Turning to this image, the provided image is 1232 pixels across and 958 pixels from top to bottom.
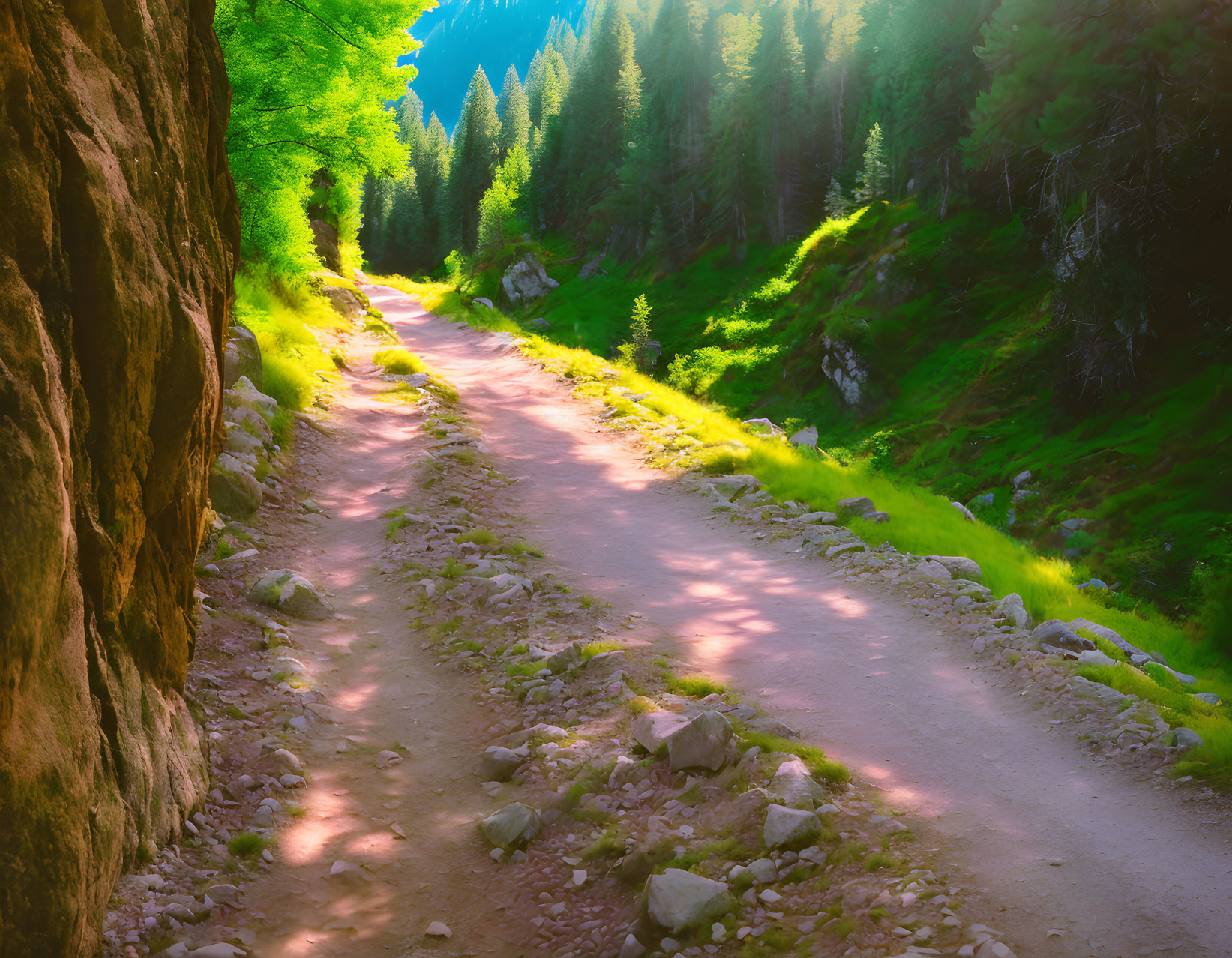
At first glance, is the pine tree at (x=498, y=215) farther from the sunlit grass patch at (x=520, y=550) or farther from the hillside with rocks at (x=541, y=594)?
the sunlit grass patch at (x=520, y=550)

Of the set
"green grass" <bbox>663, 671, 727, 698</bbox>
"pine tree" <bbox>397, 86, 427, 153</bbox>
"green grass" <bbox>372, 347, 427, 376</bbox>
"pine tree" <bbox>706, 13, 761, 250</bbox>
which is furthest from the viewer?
"pine tree" <bbox>397, 86, 427, 153</bbox>

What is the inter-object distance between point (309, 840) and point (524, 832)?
1.22 meters

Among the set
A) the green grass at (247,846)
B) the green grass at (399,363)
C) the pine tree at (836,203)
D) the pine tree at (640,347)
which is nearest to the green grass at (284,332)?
the green grass at (399,363)

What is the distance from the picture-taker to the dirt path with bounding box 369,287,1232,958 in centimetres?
352

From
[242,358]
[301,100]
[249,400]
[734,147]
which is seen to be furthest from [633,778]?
[734,147]

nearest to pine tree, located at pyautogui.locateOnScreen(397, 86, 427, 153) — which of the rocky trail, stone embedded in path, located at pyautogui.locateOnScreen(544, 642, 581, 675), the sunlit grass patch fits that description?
the sunlit grass patch

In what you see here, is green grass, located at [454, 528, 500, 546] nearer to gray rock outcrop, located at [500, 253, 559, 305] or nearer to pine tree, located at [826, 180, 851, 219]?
pine tree, located at [826, 180, 851, 219]

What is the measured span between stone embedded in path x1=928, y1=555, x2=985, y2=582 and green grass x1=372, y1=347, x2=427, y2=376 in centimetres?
1409

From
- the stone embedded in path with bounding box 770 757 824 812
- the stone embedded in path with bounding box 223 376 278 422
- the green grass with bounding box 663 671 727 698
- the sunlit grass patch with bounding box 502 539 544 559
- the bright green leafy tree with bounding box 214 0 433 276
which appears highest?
the bright green leafy tree with bounding box 214 0 433 276

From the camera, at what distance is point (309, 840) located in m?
4.40

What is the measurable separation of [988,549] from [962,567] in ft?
4.39

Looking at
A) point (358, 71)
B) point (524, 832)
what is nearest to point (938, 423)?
point (358, 71)

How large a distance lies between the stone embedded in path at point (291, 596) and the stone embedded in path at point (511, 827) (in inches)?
136

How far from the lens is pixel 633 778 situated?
490 centimetres
